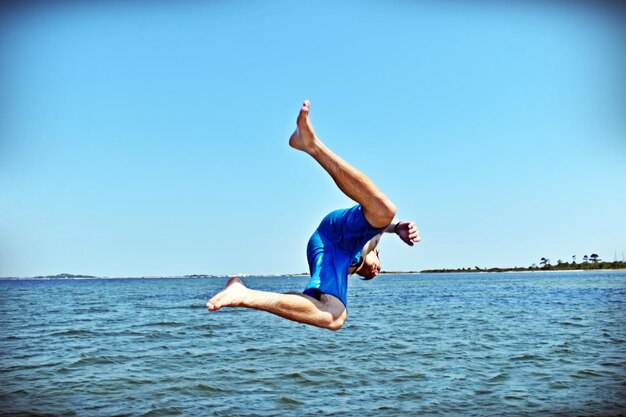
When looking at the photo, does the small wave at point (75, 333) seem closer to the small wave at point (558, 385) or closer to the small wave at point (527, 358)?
the small wave at point (527, 358)

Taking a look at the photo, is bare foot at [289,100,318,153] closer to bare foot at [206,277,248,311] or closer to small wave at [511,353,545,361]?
bare foot at [206,277,248,311]

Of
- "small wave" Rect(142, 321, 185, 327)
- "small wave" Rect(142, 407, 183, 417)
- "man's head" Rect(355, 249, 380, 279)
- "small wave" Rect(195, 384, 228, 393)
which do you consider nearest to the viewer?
"man's head" Rect(355, 249, 380, 279)

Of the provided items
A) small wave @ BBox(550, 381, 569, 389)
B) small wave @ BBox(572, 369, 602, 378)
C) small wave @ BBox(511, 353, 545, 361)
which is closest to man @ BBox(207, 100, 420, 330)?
small wave @ BBox(550, 381, 569, 389)

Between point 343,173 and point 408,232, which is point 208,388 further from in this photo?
point 343,173

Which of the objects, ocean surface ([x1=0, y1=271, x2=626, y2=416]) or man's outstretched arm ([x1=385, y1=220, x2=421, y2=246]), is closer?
man's outstretched arm ([x1=385, y1=220, x2=421, y2=246])

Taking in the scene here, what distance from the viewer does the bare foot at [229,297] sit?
3.89 metres

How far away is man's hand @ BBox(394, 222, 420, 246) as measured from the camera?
5.14 meters

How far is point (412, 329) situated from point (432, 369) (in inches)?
319

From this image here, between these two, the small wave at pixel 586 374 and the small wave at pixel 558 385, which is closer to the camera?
the small wave at pixel 558 385

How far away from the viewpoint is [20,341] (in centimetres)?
1933

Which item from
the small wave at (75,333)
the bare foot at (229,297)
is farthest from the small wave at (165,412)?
the small wave at (75,333)

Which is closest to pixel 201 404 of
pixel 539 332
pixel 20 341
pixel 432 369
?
pixel 432 369

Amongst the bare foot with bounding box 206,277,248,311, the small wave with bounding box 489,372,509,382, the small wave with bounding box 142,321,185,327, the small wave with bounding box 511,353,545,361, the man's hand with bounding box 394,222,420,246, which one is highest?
the man's hand with bounding box 394,222,420,246

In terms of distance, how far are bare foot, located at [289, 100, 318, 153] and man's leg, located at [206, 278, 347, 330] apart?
1.22 metres
